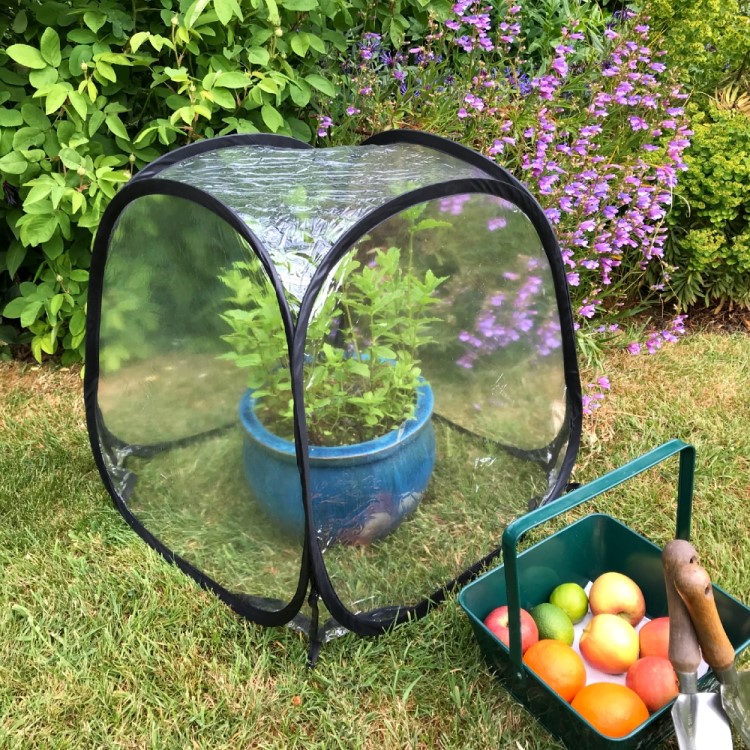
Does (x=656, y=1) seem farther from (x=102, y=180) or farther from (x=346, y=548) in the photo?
(x=346, y=548)

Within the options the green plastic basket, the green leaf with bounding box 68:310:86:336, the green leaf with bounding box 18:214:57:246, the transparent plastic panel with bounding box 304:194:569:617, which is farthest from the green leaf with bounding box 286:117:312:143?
the green plastic basket

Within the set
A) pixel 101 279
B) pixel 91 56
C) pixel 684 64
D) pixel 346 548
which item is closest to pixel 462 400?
pixel 346 548

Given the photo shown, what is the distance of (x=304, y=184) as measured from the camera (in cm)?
179

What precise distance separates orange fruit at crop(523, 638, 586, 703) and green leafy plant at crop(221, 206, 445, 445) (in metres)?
0.59

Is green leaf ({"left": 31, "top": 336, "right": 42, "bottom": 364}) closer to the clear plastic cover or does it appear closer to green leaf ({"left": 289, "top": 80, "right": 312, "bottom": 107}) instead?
the clear plastic cover

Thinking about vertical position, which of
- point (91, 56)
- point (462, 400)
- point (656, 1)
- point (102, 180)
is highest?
point (656, 1)

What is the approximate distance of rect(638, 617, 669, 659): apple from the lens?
1598 millimetres

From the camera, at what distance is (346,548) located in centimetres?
175

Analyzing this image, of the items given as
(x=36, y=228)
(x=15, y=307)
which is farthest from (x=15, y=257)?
(x=36, y=228)

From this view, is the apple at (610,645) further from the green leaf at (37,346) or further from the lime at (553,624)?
the green leaf at (37,346)

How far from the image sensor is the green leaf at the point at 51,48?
7.90ft

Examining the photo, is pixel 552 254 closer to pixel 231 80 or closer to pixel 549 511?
pixel 549 511

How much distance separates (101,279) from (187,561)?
825 millimetres

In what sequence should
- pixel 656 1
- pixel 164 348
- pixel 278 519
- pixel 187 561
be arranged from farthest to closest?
1. pixel 656 1
2. pixel 187 561
3. pixel 164 348
4. pixel 278 519
